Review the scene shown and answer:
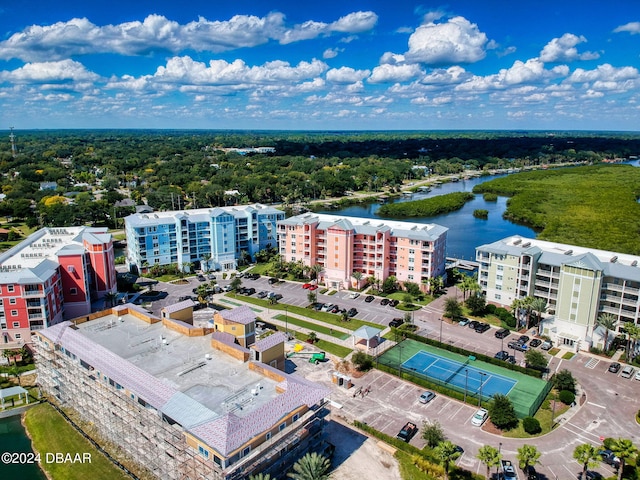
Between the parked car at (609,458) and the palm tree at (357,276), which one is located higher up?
the palm tree at (357,276)

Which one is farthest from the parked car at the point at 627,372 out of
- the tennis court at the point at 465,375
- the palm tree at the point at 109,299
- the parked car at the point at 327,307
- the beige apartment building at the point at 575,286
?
the palm tree at the point at 109,299

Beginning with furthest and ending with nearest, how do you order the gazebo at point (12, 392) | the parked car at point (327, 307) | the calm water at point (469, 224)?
the calm water at point (469, 224)
the parked car at point (327, 307)
the gazebo at point (12, 392)

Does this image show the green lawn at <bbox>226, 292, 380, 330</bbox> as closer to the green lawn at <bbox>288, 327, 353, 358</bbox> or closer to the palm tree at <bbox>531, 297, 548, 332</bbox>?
the green lawn at <bbox>288, 327, 353, 358</bbox>

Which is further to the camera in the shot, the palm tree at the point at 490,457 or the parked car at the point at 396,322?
the parked car at the point at 396,322

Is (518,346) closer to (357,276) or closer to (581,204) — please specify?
(357,276)

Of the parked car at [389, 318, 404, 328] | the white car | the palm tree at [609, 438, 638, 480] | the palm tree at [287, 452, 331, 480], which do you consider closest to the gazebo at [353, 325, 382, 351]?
the parked car at [389, 318, 404, 328]

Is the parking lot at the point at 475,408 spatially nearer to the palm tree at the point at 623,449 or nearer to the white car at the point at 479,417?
the white car at the point at 479,417

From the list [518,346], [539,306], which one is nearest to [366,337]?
[518,346]

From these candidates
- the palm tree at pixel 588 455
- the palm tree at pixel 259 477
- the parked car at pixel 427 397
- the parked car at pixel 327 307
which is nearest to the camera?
the palm tree at pixel 259 477
